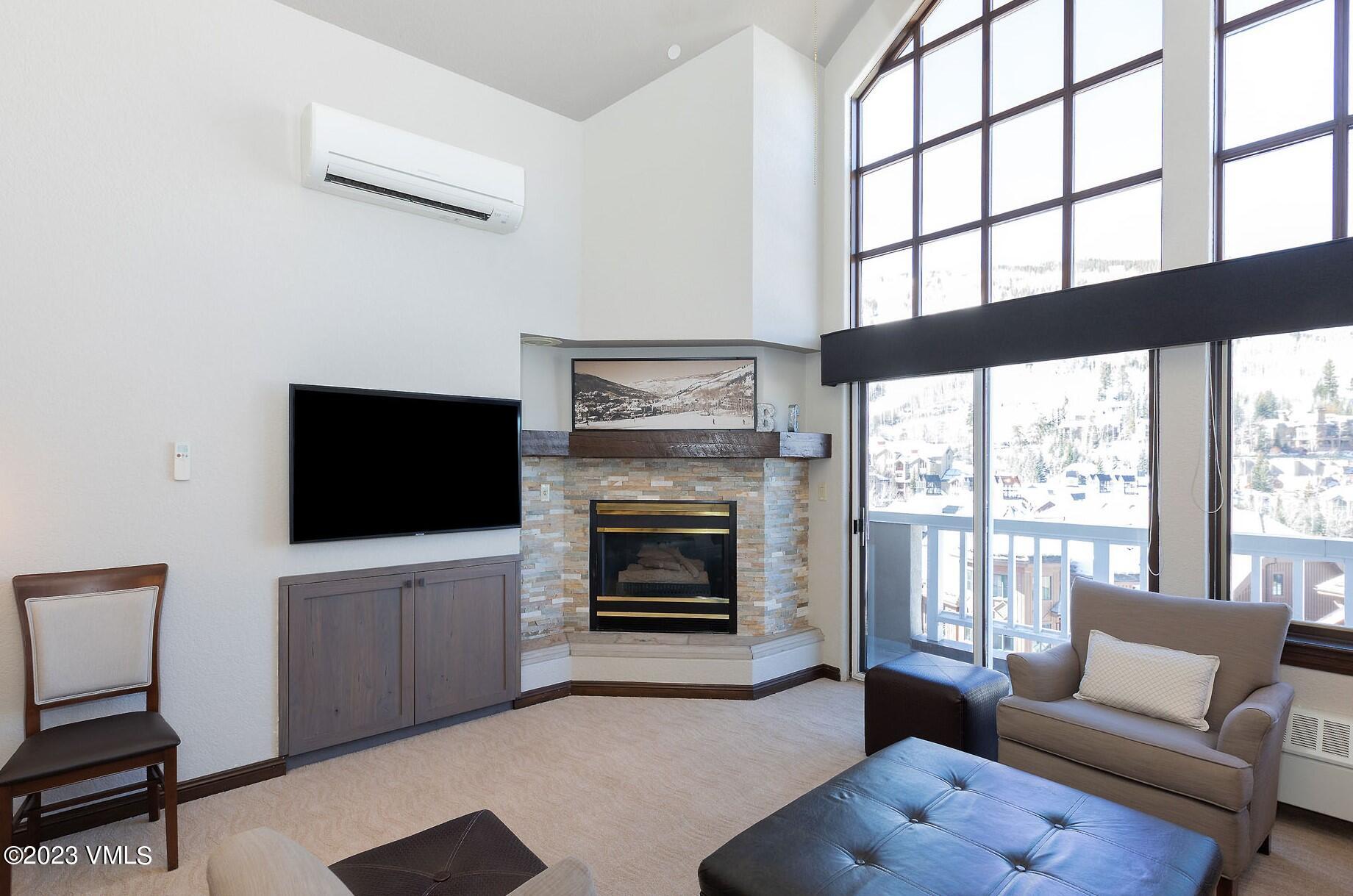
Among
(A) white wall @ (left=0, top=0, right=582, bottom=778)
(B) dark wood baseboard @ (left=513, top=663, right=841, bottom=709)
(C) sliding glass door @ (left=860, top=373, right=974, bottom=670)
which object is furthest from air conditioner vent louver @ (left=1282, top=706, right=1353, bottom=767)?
(A) white wall @ (left=0, top=0, right=582, bottom=778)

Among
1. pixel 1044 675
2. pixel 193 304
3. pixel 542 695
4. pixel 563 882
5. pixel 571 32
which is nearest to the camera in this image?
pixel 563 882

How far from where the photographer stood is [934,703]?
3.24 metres

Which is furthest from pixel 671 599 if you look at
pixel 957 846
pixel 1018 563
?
pixel 957 846

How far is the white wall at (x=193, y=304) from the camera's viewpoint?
282cm

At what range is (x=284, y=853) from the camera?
122cm

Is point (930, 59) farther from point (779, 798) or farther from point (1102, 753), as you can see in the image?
point (779, 798)

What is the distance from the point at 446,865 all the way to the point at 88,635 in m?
2.07

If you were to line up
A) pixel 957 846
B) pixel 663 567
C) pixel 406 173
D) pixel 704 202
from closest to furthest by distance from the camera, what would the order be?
pixel 957 846
pixel 406 173
pixel 704 202
pixel 663 567

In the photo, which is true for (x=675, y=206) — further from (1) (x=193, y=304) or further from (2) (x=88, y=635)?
(2) (x=88, y=635)

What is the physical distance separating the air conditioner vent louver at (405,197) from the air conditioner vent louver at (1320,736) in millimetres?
4543

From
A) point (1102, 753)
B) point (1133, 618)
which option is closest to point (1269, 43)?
point (1133, 618)

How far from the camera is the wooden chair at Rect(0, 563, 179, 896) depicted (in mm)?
2402

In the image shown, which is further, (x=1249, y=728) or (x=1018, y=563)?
(x=1018, y=563)

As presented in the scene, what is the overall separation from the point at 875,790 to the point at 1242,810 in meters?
1.32
